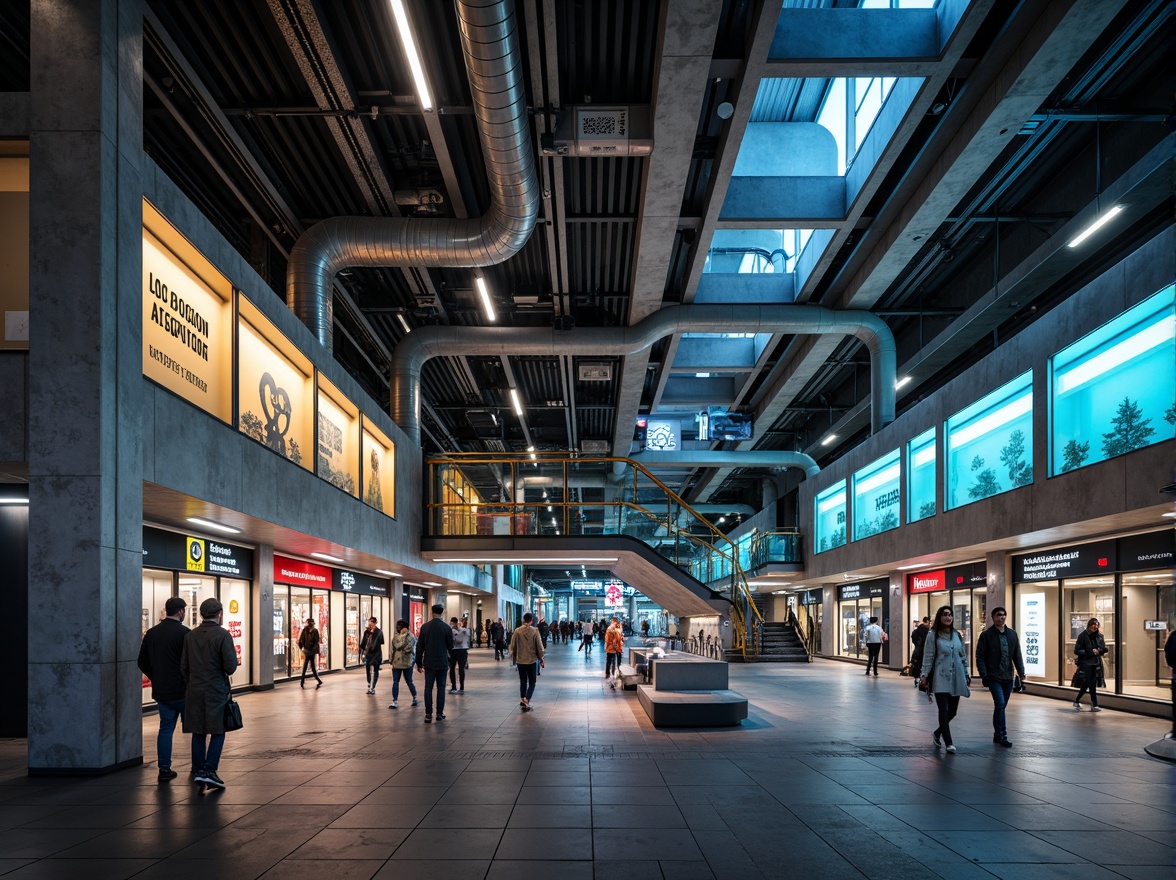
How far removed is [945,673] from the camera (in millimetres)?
10094

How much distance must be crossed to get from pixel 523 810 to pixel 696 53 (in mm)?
8757

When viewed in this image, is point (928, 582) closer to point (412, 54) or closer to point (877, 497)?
point (877, 497)

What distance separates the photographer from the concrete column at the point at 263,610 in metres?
18.2

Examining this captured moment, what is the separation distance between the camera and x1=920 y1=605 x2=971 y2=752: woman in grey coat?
33.0 feet

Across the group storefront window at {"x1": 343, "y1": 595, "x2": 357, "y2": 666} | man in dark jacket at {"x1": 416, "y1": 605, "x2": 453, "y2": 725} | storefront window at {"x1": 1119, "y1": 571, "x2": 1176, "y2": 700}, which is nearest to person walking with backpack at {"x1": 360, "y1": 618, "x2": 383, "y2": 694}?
man in dark jacket at {"x1": 416, "y1": 605, "x2": 453, "y2": 725}

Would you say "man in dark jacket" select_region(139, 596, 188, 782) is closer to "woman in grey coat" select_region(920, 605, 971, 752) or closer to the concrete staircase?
"woman in grey coat" select_region(920, 605, 971, 752)

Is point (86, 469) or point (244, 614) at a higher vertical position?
point (86, 469)

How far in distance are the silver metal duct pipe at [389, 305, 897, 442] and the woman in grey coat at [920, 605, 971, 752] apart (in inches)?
457

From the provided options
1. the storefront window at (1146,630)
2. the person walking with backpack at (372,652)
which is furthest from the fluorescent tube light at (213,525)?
the storefront window at (1146,630)

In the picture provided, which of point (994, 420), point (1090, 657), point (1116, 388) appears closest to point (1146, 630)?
point (1090, 657)

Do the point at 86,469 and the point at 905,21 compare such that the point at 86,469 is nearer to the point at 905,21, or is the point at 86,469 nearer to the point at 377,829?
the point at 377,829

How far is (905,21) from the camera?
1215 cm

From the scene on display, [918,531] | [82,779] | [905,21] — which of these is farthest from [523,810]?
[918,531]

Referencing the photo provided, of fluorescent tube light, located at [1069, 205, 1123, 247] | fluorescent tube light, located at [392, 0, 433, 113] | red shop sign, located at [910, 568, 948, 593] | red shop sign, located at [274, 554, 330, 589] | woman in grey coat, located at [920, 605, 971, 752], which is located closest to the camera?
fluorescent tube light, located at [392, 0, 433, 113]
